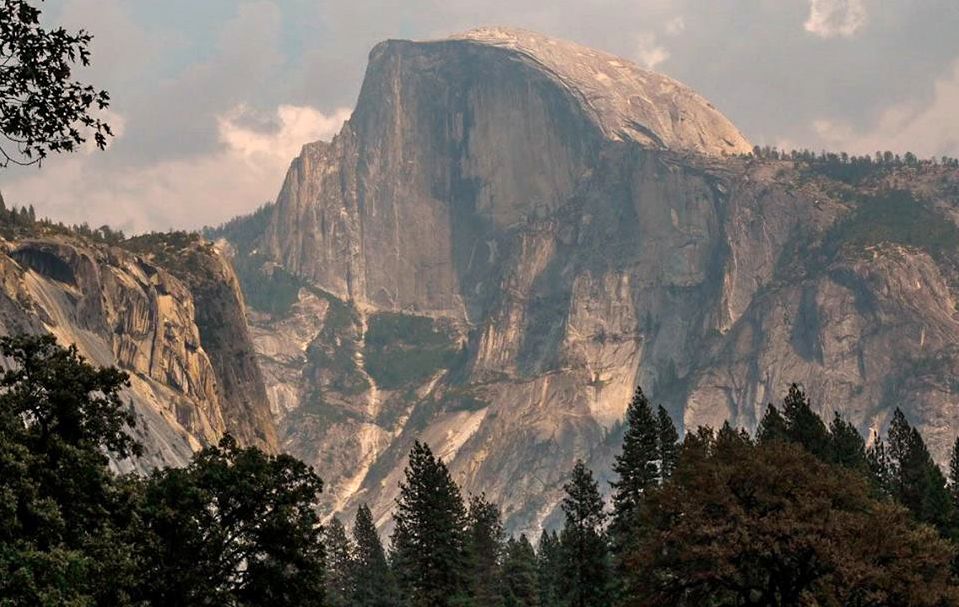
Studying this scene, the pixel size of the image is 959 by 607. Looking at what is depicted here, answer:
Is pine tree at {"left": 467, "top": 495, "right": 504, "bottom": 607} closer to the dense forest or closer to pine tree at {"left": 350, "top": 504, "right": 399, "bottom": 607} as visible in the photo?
pine tree at {"left": 350, "top": 504, "right": 399, "bottom": 607}

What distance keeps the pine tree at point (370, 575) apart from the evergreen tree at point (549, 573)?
1643 centimetres

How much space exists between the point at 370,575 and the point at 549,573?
27.0 metres

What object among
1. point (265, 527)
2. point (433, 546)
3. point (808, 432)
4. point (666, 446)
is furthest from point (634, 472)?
point (265, 527)

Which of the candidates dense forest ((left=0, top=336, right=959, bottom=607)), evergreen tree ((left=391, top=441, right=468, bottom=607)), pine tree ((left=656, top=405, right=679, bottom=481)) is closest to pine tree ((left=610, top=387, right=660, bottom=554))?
pine tree ((left=656, top=405, right=679, bottom=481))

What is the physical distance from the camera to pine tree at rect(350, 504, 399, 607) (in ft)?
458

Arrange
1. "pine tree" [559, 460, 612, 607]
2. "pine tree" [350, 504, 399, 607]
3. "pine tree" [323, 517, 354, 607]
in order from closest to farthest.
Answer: "pine tree" [559, 460, 612, 607], "pine tree" [350, 504, 399, 607], "pine tree" [323, 517, 354, 607]

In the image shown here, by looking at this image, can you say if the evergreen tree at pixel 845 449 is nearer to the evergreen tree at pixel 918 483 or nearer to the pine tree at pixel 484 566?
the evergreen tree at pixel 918 483

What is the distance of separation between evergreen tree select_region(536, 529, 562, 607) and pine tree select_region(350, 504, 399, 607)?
53.9 feet

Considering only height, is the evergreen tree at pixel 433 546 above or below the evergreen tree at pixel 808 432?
below

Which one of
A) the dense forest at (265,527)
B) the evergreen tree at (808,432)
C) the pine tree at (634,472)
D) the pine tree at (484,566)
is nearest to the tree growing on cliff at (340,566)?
the pine tree at (484,566)

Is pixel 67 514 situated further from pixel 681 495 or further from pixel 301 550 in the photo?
pixel 681 495

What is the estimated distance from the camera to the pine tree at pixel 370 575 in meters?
140

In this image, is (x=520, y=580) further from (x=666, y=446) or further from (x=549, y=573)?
(x=666, y=446)

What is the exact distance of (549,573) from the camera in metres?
164
